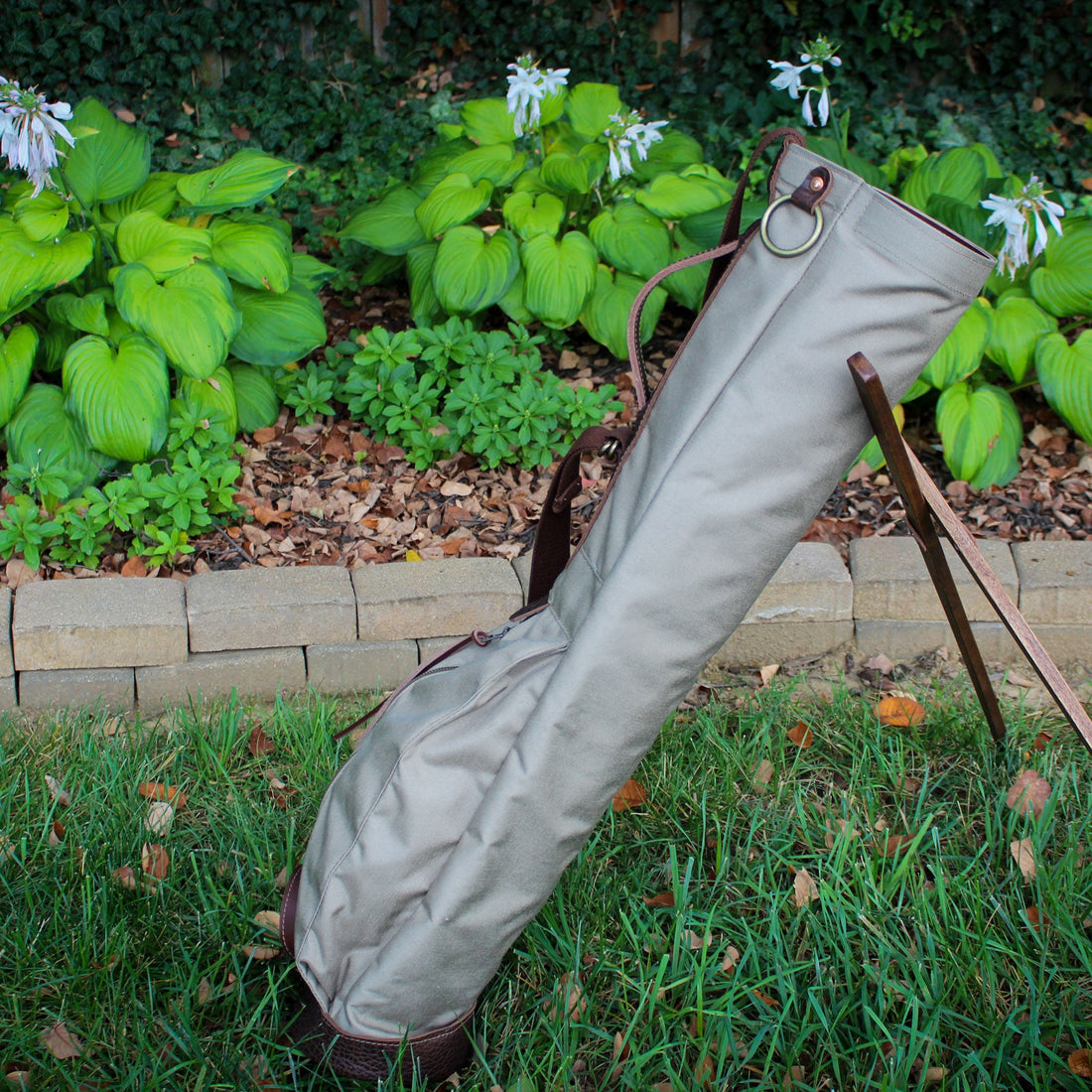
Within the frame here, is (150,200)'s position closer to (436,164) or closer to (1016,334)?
(436,164)

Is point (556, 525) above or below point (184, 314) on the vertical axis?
above

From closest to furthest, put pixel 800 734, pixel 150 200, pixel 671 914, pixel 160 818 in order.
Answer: pixel 671 914 → pixel 160 818 → pixel 800 734 → pixel 150 200

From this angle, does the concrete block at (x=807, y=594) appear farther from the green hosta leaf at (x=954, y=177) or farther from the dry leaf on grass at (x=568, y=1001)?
the green hosta leaf at (x=954, y=177)

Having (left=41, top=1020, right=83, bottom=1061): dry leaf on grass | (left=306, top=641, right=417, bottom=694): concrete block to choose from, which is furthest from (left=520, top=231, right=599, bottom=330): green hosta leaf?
Answer: (left=41, top=1020, right=83, bottom=1061): dry leaf on grass

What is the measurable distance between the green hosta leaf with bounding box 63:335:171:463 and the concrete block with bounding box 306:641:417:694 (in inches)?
26.4

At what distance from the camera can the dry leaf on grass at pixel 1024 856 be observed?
1.74m

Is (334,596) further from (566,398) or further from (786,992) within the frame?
(786,992)

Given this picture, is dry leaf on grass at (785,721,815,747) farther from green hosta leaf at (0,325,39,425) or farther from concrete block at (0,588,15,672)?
green hosta leaf at (0,325,39,425)

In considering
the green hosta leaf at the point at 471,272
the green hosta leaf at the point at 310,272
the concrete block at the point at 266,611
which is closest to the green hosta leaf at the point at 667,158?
the green hosta leaf at the point at 471,272

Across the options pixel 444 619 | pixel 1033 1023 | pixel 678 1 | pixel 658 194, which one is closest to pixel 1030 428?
pixel 658 194

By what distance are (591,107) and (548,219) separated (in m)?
0.50

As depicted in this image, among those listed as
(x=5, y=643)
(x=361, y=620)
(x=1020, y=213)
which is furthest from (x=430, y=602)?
(x=1020, y=213)

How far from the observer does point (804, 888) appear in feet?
5.65

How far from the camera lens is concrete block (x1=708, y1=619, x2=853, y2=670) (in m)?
2.40
